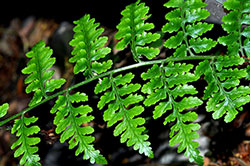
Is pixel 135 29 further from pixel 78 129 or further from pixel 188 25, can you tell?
pixel 78 129

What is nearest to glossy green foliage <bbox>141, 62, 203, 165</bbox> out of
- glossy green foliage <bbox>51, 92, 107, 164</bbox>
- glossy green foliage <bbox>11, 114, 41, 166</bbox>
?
glossy green foliage <bbox>51, 92, 107, 164</bbox>

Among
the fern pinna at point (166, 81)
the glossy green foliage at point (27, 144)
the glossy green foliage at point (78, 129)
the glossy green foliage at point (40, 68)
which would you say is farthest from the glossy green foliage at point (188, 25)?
the glossy green foliage at point (27, 144)

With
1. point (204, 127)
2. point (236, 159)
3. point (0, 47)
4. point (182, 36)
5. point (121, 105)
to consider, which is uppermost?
point (182, 36)

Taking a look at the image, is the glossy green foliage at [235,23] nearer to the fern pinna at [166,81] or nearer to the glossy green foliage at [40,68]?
the fern pinna at [166,81]

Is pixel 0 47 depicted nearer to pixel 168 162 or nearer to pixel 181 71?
pixel 168 162

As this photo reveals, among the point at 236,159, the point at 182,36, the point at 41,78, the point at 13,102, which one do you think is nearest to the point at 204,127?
the point at 236,159

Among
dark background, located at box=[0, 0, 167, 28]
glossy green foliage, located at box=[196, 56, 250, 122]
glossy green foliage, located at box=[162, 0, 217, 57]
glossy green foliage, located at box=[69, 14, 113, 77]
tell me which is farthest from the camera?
dark background, located at box=[0, 0, 167, 28]

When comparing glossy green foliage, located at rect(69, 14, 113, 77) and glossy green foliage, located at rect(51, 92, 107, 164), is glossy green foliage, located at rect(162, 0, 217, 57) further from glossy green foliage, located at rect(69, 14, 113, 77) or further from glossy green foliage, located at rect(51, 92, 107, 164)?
glossy green foliage, located at rect(51, 92, 107, 164)
